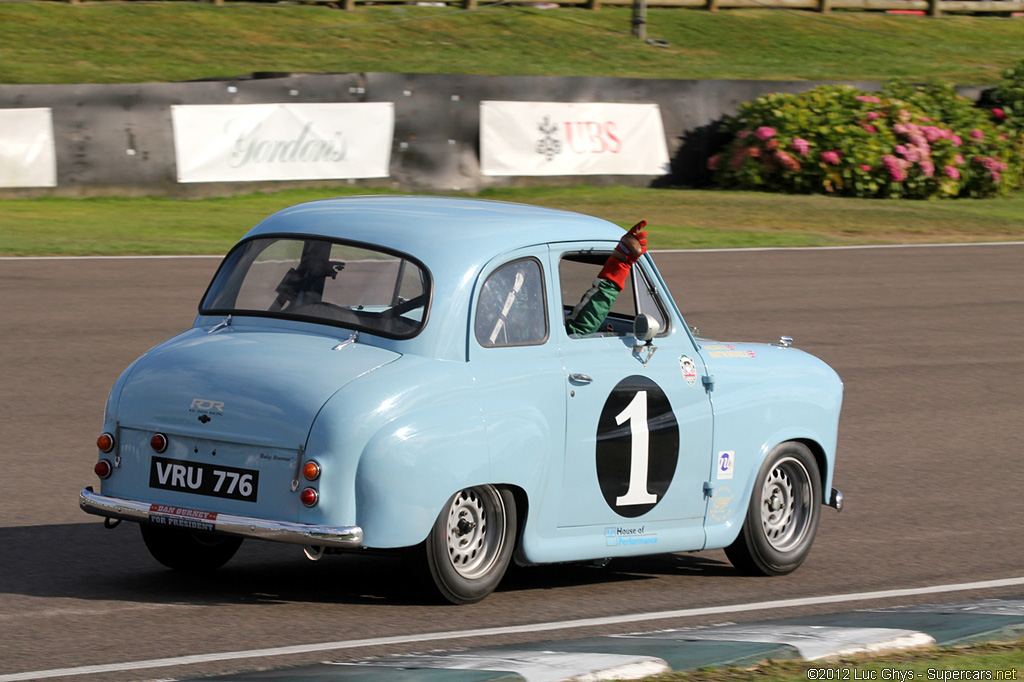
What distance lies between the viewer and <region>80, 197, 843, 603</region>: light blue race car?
6.15 meters

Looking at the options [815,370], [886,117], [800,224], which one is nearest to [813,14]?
[886,117]

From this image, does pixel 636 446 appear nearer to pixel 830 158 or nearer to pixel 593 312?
pixel 593 312

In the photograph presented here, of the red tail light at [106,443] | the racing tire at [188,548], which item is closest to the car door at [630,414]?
the racing tire at [188,548]

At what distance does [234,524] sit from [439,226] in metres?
1.73

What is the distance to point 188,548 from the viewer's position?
7055mm

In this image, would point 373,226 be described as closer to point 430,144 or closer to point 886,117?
point 430,144

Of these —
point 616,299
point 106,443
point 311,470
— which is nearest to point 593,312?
point 616,299

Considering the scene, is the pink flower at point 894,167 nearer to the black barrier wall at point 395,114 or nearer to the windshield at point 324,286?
the black barrier wall at point 395,114

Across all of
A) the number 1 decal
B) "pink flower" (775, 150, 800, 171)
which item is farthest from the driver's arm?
"pink flower" (775, 150, 800, 171)

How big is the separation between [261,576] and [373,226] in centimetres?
172

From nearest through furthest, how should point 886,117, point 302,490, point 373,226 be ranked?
point 302,490
point 373,226
point 886,117

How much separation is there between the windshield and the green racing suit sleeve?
0.89m

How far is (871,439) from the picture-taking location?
1155cm

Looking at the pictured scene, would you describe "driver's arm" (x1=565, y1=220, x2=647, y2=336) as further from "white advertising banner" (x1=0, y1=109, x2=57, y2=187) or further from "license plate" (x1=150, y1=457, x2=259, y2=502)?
"white advertising banner" (x1=0, y1=109, x2=57, y2=187)
